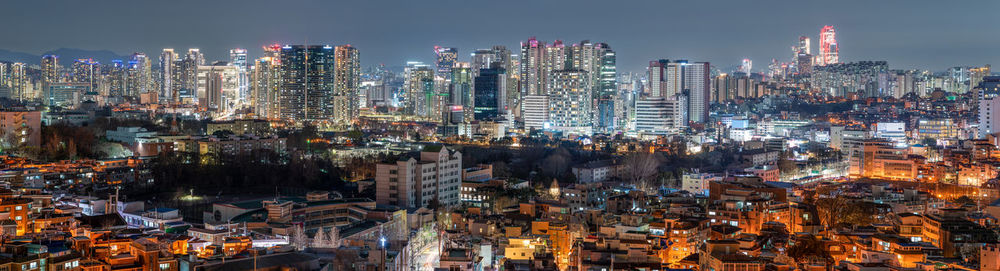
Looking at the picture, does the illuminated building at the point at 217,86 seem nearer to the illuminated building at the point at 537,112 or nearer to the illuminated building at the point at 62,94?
the illuminated building at the point at 62,94

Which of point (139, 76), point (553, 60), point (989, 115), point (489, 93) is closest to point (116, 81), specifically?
point (139, 76)

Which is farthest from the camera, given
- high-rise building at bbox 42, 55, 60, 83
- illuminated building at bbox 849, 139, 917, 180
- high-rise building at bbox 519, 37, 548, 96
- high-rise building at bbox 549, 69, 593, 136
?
high-rise building at bbox 42, 55, 60, 83

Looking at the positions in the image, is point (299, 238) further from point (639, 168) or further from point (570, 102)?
point (570, 102)

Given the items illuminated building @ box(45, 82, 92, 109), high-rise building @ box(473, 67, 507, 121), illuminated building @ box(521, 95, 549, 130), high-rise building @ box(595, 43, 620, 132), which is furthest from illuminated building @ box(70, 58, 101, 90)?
high-rise building @ box(595, 43, 620, 132)

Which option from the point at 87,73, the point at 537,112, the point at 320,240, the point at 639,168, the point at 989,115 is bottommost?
the point at 320,240


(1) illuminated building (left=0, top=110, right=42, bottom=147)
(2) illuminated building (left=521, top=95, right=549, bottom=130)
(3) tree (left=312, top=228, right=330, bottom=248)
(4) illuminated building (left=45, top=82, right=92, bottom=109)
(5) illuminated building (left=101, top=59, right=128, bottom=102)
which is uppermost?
(5) illuminated building (left=101, top=59, right=128, bottom=102)

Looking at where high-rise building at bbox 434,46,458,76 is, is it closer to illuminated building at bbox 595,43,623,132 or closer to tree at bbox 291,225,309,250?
illuminated building at bbox 595,43,623,132
